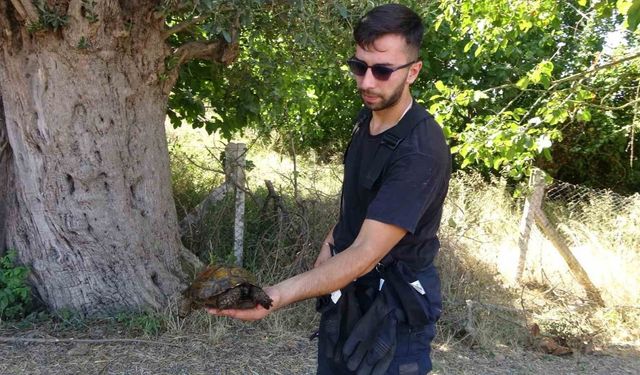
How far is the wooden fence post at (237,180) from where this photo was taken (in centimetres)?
616

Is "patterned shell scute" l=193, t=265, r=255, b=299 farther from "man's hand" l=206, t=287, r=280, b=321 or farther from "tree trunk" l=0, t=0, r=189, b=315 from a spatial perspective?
"tree trunk" l=0, t=0, r=189, b=315

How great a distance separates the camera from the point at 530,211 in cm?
684

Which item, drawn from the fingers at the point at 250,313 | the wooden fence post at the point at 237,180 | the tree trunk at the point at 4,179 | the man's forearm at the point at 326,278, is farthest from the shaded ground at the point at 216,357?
the man's forearm at the point at 326,278

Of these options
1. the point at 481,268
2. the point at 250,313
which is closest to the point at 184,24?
the point at 250,313

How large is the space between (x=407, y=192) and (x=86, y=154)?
3428 mm

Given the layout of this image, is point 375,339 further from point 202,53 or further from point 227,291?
point 202,53

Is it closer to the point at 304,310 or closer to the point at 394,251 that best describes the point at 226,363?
the point at 304,310

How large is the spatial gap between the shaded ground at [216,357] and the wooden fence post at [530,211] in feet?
5.37

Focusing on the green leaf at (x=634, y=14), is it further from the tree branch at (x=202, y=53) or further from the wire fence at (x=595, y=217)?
the wire fence at (x=595, y=217)

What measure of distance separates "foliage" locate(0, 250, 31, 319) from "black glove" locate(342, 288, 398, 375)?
11.2ft

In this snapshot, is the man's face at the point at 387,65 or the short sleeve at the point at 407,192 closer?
the short sleeve at the point at 407,192

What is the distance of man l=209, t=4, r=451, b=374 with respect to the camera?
2.11m

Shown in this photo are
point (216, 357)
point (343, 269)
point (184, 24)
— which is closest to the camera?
point (343, 269)

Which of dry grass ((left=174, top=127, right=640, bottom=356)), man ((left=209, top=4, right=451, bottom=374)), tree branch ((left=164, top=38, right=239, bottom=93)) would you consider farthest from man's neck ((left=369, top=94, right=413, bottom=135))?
tree branch ((left=164, top=38, right=239, bottom=93))
